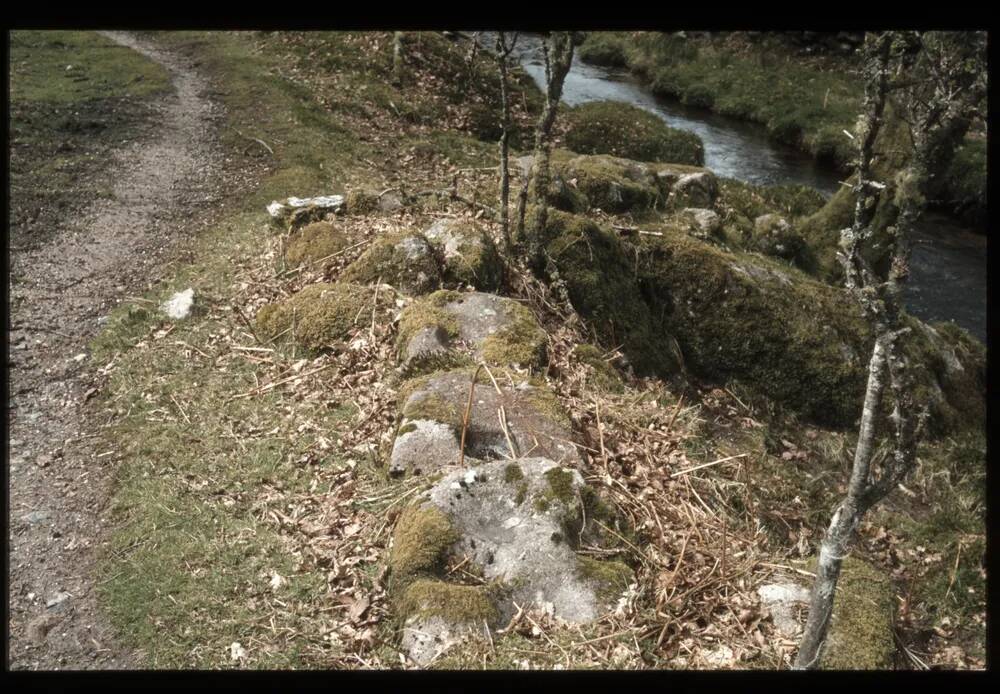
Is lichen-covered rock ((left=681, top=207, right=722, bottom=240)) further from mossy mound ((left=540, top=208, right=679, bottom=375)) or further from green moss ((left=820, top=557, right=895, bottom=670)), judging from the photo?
green moss ((left=820, top=557, right=895, bottom=670))

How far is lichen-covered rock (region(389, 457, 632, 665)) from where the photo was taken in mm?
5062

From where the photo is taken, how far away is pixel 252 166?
14453mm

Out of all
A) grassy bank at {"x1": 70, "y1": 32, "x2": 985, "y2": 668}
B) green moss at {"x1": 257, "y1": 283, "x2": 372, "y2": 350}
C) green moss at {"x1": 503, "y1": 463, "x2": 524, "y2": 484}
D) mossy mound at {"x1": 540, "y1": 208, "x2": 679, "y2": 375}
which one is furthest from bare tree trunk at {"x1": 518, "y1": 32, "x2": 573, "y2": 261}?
green moss at {"x1": 503, "y1": 463, "x2": 524, "y2": 484}

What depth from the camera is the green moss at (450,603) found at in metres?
5.02

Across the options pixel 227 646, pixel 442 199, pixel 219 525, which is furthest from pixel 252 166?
pixel 227 646

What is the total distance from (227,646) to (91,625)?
1178mm

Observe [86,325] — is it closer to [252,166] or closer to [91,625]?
[91,625]

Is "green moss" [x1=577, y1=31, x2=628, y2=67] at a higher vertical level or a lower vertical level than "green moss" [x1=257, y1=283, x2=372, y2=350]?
higher

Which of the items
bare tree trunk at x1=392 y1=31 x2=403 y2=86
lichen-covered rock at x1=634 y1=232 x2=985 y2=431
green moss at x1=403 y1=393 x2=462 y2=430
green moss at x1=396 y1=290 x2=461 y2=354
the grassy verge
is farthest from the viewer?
bare tree trunk at x1=392 y1=31 x2=403 y2=86

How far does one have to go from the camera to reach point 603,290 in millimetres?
9742

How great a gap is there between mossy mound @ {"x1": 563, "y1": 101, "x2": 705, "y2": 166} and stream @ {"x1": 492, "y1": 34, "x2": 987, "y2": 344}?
4.16ft

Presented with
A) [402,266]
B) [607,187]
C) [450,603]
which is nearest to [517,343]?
[402,266]

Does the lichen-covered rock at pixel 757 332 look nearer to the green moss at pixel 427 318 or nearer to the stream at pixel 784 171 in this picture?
the stream at pixel 784 171

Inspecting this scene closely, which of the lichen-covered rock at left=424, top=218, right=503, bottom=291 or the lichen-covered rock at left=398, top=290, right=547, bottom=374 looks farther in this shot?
the lichen-covered rock at left=424, top=218, right=503, bottom=291
